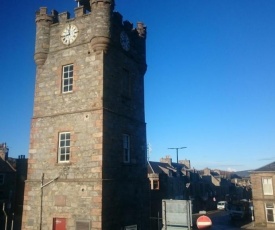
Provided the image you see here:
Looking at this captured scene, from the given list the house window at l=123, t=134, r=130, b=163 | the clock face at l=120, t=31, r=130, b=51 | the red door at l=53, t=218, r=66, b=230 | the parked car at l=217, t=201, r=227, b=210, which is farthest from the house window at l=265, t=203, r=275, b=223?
the red door at l=53, t=218, r=66, b=230

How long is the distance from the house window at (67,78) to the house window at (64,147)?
293cm

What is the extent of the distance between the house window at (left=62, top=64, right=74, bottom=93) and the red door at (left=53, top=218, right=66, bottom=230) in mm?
7789

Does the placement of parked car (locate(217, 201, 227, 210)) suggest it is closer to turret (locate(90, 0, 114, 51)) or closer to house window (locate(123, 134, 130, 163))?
house window (locate(123, 134, 130, 163))


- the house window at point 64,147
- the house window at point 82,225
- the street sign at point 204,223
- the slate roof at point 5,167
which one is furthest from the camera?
the slate roof at point 5,167

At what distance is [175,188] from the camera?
51969 mm

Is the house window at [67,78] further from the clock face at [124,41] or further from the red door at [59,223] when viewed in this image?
the red door at [59,223]

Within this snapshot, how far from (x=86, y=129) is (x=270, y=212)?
3064 centimetres

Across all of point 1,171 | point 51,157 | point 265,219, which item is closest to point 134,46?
point 51,157

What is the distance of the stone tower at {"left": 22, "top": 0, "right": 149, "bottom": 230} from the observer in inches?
629

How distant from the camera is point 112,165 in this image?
1662 cm

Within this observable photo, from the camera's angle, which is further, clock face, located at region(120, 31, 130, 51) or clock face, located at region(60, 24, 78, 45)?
clock face, located at region(120, 31, 130, 51)

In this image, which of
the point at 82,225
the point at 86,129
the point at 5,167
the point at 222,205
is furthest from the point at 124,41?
the point at 222,205

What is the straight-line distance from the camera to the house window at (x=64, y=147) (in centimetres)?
1712

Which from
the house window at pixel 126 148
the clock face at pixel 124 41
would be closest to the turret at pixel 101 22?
the clock face at pixel 124 41
